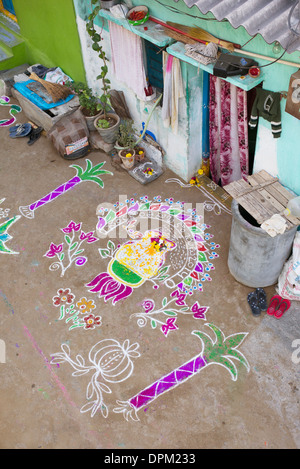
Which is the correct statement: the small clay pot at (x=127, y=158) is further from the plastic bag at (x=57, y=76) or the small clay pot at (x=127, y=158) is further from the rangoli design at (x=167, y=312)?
the rangoli design at (x=167, y=312)

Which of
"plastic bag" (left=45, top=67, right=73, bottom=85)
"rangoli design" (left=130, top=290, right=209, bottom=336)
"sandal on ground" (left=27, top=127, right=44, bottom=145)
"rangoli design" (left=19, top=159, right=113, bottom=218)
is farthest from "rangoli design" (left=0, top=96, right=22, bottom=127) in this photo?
"rangoli design" (left=130, top=290, right=209, bottom=336)

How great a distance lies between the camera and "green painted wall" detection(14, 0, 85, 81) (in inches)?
323

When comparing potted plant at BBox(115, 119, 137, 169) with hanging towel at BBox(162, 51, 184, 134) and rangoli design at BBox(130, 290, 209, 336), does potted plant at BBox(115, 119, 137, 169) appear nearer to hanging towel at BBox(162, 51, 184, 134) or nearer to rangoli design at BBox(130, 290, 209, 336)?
hanging towel at BBox(162, 51, 184, 134)

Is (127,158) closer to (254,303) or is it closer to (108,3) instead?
(108,3)

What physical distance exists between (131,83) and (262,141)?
9.21ft

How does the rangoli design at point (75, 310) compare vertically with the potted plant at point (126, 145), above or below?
below

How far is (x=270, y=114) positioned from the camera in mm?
5250

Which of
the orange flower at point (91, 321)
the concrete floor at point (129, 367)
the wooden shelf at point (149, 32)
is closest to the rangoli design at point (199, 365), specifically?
the concrete floor at point (129, 367)

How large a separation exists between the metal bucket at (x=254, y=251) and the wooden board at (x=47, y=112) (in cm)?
475

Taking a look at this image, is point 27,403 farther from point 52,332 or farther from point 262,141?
point 262,141

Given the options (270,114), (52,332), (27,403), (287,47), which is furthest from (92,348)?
(287,47)

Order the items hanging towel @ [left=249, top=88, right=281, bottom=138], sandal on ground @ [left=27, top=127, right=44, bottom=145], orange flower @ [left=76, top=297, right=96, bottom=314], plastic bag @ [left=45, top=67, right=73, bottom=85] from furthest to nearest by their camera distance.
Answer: plastic bag @ [left=45, top=67, right=73, bottom=85], sandal on ground @ [left=27, top=127, right=44, bottom=145], orange flower @ [left=76, top=297, right=96, bottom=314], hanging towel @ [left=249, top=88, right=281, bottom=138]

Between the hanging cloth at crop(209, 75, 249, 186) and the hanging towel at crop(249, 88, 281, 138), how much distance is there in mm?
633

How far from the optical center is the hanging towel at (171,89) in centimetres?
624
